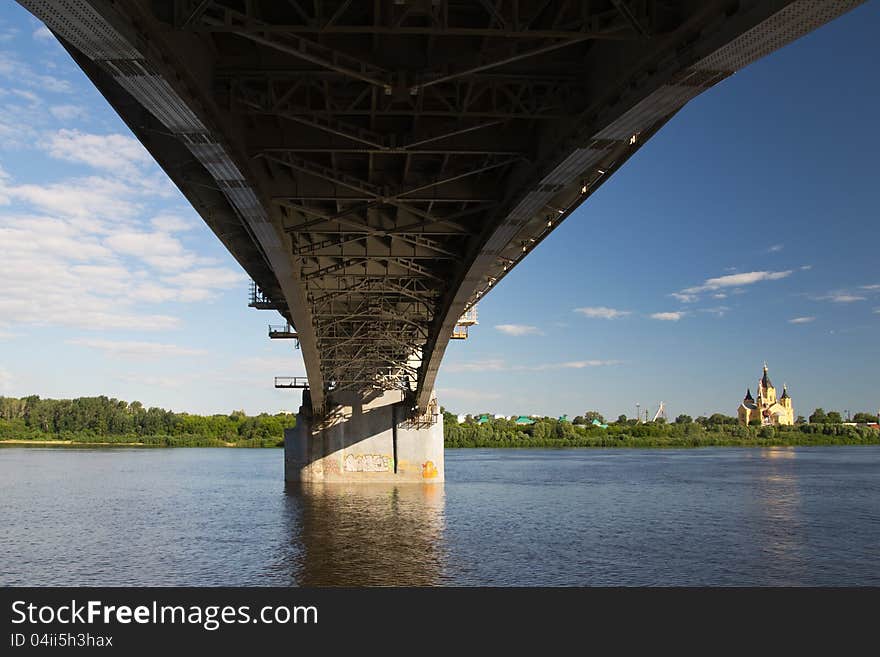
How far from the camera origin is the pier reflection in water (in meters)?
20.4

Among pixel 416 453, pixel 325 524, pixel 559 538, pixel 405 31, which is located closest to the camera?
pixel 405 31

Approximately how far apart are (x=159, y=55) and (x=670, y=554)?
2005cm

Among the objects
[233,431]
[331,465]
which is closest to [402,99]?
[331,465]

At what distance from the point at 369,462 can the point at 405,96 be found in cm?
3510

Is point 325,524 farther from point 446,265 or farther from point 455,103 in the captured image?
point 455,103

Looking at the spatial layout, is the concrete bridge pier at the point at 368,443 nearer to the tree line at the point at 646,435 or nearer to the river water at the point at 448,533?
the river water at the point at 448,533

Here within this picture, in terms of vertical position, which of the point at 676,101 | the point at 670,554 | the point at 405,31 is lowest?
the point at 670,554

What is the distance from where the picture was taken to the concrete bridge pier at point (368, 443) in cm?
4466

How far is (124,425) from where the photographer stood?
12188cm

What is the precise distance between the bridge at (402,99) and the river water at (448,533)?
24.4ft

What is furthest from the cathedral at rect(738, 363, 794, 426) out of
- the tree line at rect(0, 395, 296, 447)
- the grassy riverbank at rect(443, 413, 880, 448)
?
the tree line at rect(0, 395, 296, 447)

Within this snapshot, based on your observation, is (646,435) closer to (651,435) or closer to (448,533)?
(651,435)
